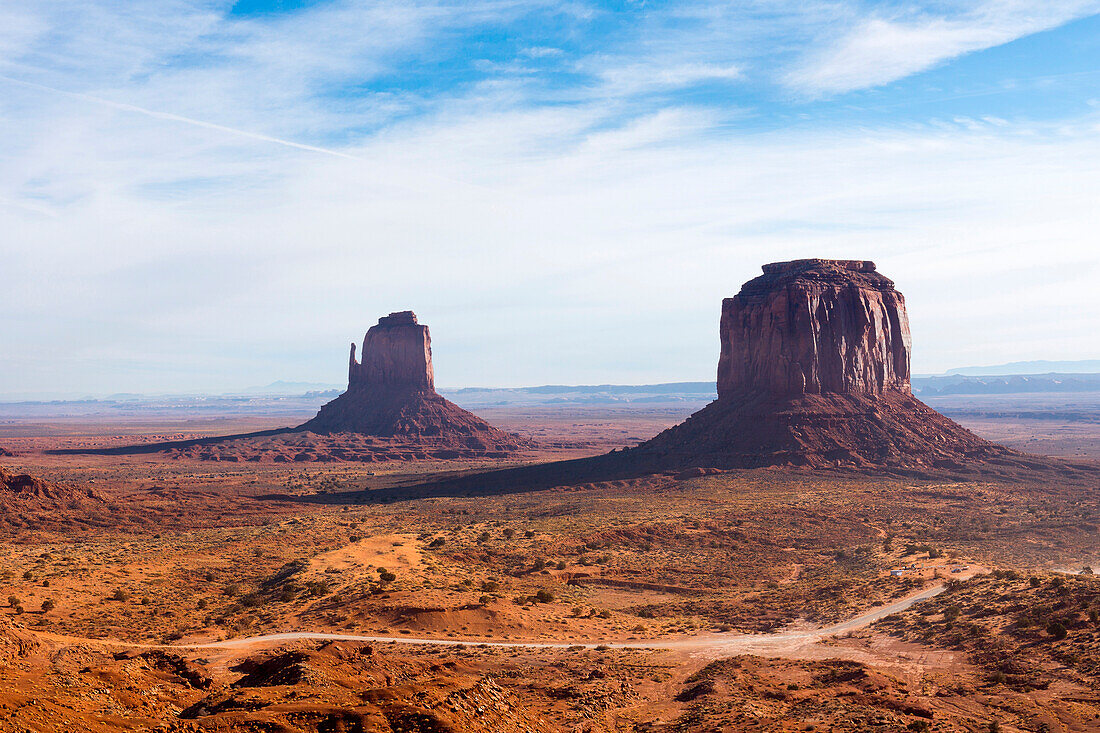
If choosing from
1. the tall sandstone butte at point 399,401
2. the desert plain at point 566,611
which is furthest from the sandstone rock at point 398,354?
the desert plain at point 566,611

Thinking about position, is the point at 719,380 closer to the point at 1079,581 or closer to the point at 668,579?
the point at 668,579

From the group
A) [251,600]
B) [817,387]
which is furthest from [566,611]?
[817,387]

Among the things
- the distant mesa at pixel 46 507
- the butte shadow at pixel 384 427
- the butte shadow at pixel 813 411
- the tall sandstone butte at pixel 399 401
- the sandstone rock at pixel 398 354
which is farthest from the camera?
the sandstone rock at pixel 398 354

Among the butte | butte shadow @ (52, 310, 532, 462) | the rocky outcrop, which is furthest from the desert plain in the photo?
butte shadow @ (52, 310, 532, 462)

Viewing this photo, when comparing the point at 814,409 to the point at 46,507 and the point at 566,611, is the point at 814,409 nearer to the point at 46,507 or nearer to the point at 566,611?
the point at 566,611

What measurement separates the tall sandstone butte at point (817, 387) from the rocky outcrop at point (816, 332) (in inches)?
4.6

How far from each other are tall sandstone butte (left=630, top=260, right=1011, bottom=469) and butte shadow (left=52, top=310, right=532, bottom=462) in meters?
45.6

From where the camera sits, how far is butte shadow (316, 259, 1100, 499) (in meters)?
78.9

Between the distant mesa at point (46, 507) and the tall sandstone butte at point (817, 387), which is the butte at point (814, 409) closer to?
the tall sandstone butte at point (817, 387)

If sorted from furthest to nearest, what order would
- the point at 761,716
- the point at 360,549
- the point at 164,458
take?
1. the point at 164,458
2. the point at 360,549
3. the point at 761,716

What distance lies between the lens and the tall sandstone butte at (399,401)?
13538cm

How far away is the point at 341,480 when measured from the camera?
94.5 m

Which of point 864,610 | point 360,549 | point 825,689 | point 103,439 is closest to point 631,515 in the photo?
point 360,549

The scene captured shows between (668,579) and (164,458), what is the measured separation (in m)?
102
